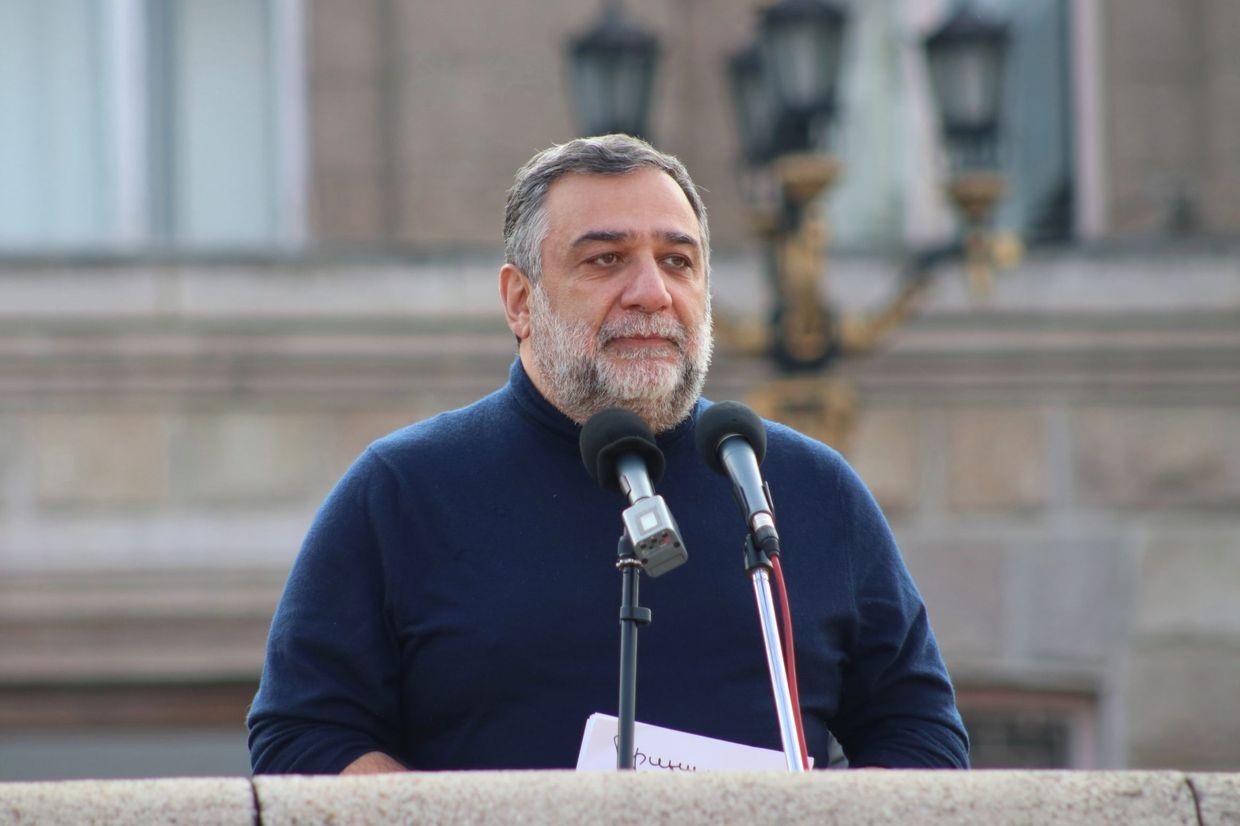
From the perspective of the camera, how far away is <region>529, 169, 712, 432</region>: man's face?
329 cm

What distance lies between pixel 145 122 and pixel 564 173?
5.51 meters

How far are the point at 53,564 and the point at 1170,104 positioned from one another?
4.42 meters

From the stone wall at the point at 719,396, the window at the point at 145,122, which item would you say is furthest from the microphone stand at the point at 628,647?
the window at the point at 145,122

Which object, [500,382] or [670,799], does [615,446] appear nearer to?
[670,799]

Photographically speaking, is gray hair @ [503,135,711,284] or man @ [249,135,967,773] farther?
gray hair @ [503,135,711,284]

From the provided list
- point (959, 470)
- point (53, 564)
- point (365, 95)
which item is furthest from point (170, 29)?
point (959, 470)

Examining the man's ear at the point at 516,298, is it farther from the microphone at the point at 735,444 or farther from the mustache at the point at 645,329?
the microphone at the point at 735,444

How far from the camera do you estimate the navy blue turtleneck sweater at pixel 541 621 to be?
3.11m

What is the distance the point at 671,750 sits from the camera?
119 inches

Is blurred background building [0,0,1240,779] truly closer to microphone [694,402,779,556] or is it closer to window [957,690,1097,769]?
window [957,690,1097,769]

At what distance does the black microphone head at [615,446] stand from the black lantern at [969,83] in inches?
160

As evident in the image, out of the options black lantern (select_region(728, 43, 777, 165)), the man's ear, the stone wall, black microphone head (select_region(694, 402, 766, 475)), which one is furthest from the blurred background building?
black microphone head (select_region(694, 402, 766, 475))

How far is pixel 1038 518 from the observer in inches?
313

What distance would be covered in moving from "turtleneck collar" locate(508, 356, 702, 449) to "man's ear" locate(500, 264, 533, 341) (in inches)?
3.9
